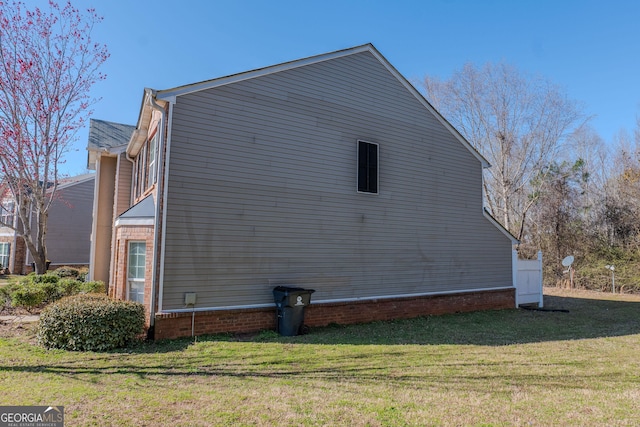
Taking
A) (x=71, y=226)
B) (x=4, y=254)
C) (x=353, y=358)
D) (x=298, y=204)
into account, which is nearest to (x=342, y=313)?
(x=298, y=204)

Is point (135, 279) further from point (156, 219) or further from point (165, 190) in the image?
point (165, 190)

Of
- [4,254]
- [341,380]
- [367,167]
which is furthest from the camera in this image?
[4,254]

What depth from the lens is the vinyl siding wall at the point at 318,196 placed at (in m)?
8.04

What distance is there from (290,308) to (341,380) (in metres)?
3.15

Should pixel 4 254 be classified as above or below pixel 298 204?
below

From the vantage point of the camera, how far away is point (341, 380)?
5328 mm

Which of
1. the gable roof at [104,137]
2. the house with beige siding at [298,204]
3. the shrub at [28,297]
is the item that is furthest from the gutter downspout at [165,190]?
the gable roof at [104,137]

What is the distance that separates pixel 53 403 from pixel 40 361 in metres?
2.26

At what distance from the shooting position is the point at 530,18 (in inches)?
508

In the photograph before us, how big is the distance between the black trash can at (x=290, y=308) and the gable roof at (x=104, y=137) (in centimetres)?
775

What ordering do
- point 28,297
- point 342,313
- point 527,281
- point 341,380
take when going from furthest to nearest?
point 527,281 → point 342,313 → point 28,297 → point 341,380

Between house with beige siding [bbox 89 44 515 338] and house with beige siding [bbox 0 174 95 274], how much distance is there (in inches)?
Result: 492

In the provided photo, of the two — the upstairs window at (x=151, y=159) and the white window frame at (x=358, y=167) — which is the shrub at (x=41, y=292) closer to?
the upstairs window at (x=151, y=159)

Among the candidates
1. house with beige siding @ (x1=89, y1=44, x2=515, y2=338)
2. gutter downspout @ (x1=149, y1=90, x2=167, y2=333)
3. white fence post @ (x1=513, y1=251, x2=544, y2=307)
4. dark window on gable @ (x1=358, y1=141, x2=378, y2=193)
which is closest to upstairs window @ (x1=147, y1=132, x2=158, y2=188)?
house with beige siding @ (x1=89, y1=44, x2=515, y2=338)
